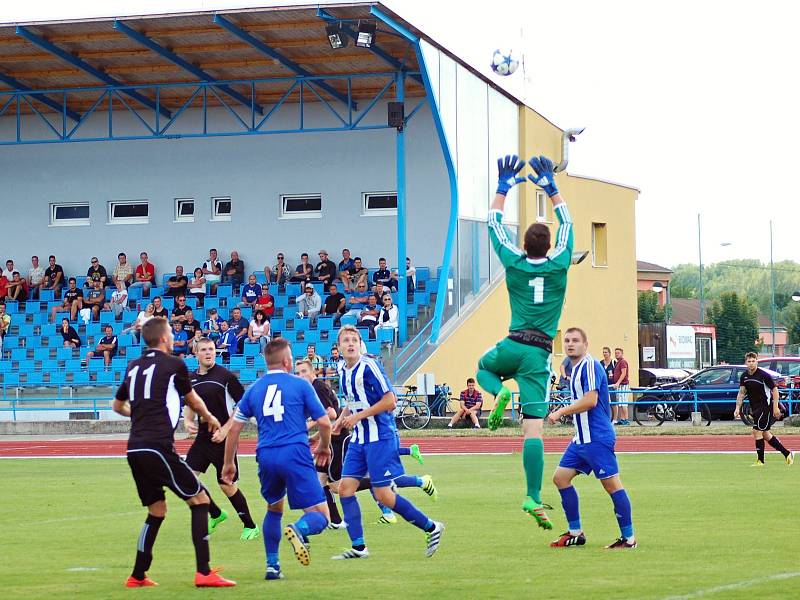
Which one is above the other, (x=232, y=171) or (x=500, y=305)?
(x=232, y=171)

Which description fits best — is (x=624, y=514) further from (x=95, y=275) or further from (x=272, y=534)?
(x=95, y=275)

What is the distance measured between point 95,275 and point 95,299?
983 millimetres

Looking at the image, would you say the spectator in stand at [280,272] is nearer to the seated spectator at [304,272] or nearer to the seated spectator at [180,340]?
the seated spectator at [304,272]

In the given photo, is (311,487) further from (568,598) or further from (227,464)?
(568,598)

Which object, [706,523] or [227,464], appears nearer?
[227,464]

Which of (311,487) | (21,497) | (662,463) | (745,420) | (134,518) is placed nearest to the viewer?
(311,487)

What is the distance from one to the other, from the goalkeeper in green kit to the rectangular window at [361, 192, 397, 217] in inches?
1031

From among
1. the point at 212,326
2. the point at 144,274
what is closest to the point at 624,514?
the point at 212,326

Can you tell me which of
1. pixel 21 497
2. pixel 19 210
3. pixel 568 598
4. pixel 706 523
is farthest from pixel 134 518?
pixel 19 210

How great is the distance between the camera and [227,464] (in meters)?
9.17

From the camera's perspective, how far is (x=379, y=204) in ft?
119

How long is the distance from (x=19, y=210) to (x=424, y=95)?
44.3 feet

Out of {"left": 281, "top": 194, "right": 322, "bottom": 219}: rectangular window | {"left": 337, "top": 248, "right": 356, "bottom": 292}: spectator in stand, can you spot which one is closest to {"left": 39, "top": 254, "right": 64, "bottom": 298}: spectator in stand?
{"left": 281, "top": 194, "right": 322, "bottom": 219}: rectangular window

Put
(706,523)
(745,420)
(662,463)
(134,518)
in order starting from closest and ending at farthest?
1. (706,523)
2. (134,518)
3. (662,463)
4. (745,420)
